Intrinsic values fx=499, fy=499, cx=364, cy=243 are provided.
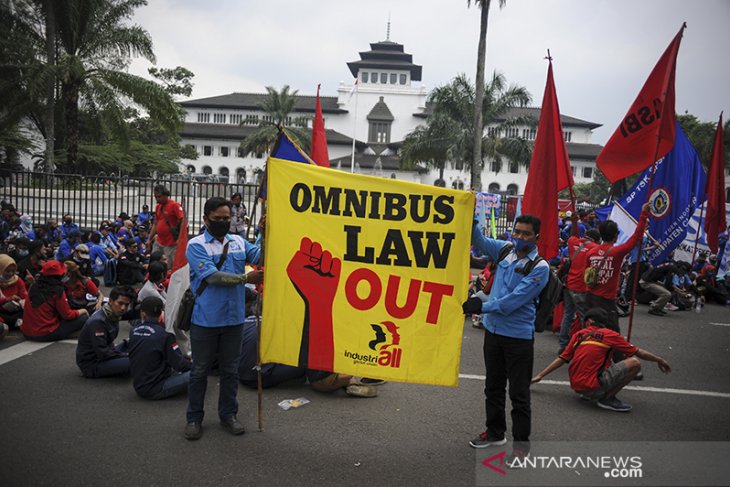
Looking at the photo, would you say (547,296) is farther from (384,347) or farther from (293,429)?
→ (293,429)

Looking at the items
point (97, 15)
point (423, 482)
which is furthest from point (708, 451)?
point (97, 15)

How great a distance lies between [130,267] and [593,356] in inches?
321

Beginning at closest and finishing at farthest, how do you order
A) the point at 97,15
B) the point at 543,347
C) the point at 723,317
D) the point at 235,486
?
the point at 235,486 → the point at 543,347 → the point at 723,317 → the point at 97,15

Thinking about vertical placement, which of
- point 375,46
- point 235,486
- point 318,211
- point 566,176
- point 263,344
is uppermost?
point 375,46

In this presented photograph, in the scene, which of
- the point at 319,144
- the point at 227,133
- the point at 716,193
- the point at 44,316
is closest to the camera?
the point at 44,316

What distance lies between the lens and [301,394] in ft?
16.4

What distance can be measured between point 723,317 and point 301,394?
936 centimetres

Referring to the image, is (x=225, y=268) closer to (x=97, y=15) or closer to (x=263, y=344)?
(x=263, y=344)

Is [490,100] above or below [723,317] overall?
above

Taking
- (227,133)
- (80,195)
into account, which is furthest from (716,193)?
(227,133)

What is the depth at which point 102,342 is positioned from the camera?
5.03m

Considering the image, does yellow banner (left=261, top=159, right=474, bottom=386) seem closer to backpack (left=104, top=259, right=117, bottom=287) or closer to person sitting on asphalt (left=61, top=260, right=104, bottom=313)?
person sitting on asphalt (left=61, top=260, right=104, bottom=313)

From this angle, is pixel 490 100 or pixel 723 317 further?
pixel 490 100

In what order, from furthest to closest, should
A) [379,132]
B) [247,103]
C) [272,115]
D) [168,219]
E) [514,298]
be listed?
[247,103]
[379,132]
[272,115]
[168,219]
[514,298]
